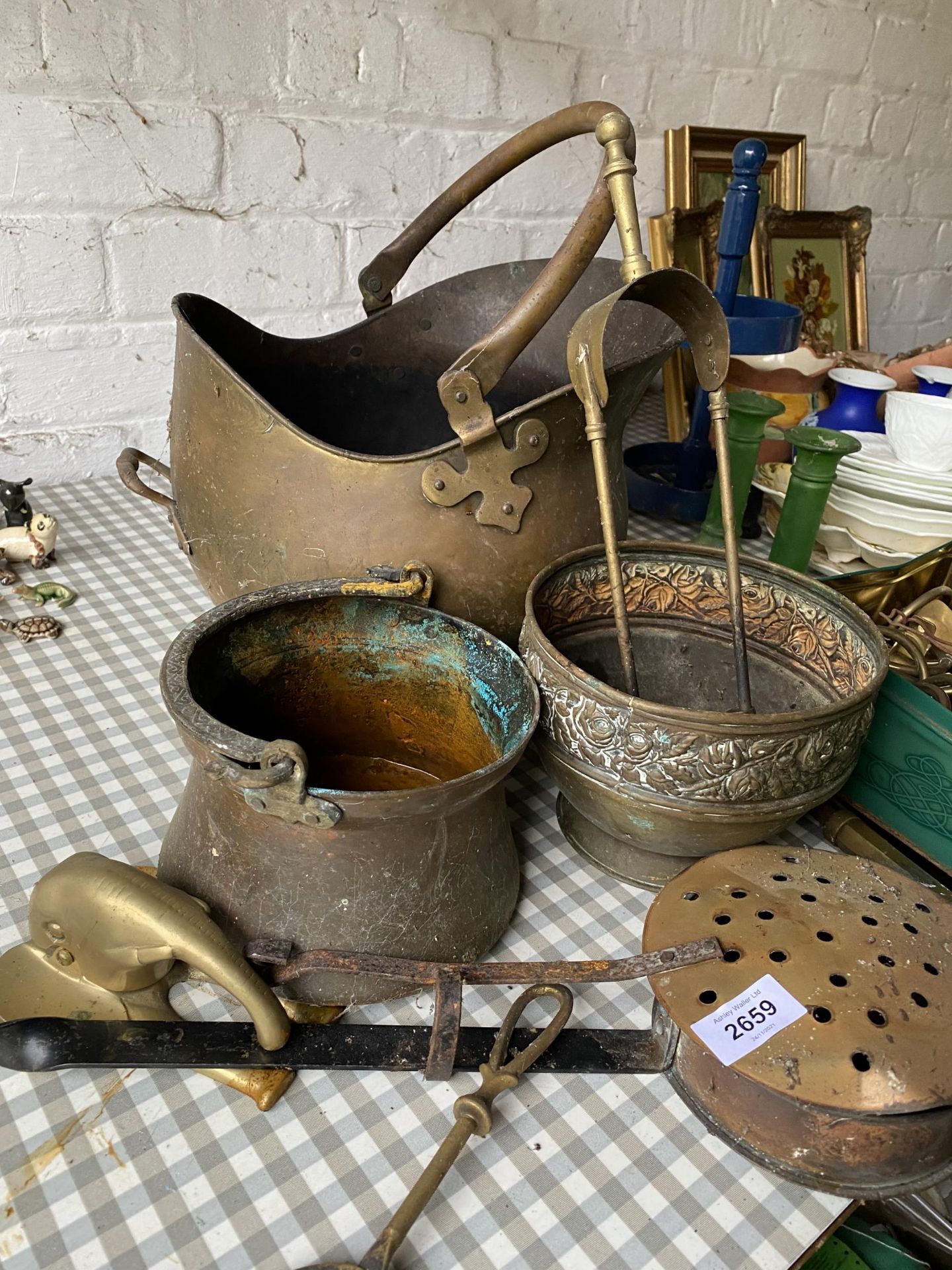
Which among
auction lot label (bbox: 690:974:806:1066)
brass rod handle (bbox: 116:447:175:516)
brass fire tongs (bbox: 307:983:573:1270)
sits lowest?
brass fire tongs (bbox: 307:983:573:1270)

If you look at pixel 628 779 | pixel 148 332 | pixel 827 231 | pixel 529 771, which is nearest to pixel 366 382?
pixel 148 332

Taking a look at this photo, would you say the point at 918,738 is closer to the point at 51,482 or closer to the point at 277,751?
the point at 277,751

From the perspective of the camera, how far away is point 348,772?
0.70 meters

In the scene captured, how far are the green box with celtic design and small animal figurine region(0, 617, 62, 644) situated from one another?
27.9 inches

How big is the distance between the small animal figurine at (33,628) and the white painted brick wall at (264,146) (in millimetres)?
366

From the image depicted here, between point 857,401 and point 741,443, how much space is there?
186mm

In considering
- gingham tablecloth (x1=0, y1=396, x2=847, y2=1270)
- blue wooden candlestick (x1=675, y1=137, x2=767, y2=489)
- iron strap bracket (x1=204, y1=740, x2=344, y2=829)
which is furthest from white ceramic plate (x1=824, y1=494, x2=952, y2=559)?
iron strap bracket (x1=204, y1=740, x2=344, y2=829)

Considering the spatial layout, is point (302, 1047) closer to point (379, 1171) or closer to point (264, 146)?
point (379, 1171)

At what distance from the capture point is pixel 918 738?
645mm

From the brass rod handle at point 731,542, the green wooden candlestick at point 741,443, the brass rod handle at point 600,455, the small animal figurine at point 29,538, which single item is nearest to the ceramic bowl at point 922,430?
the green wooden candlestick at point 741,443

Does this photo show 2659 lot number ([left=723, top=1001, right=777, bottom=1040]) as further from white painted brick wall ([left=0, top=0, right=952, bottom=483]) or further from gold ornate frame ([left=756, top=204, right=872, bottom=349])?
gold ornate frame ([left=756, top=204, right=872, bottom=349])

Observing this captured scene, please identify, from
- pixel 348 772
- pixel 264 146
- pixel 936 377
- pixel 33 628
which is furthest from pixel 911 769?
pixel 264 146

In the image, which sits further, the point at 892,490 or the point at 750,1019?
the point at 892,490

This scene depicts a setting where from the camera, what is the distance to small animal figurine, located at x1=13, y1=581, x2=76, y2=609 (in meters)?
0.90
